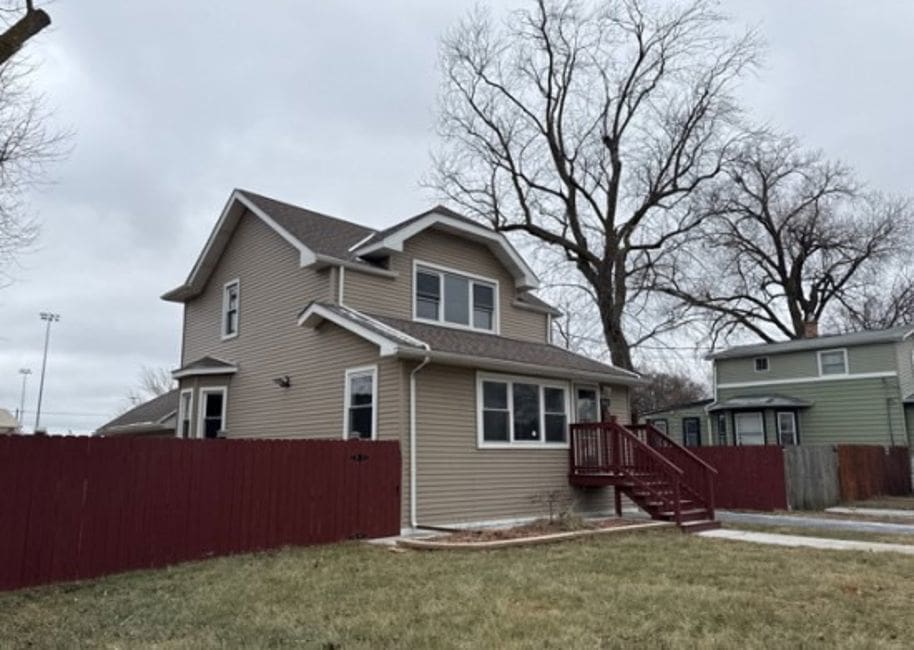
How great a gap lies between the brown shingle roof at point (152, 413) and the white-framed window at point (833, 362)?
22.6 m

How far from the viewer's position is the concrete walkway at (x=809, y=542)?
9.66 m

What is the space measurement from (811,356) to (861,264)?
38.4ft

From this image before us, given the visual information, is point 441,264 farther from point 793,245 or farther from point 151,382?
point 151,382

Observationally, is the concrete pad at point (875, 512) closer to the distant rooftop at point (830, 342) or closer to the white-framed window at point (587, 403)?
the white-framed window at point (587, 403)

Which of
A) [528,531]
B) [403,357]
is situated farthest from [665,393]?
[403,357]

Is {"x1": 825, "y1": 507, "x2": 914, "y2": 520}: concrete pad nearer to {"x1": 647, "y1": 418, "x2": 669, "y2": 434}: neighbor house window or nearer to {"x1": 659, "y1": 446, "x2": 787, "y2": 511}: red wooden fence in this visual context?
{"x1": 659, "y1": 446, "x2": 787, "y2": 511}: red wooden fence

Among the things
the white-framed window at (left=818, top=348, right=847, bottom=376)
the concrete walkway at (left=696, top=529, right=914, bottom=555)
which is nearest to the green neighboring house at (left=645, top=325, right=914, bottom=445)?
the white-framed window at (left=818, top=348, right=847, bottom=376)

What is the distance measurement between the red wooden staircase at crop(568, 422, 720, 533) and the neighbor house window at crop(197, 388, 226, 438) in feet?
25.8

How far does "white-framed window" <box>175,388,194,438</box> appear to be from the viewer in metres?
15.8

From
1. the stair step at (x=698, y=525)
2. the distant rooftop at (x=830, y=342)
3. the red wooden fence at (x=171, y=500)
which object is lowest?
the stair step at (x=698, y=525)

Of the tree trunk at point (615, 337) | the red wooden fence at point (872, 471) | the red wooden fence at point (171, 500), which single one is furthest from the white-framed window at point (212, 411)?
the red wooden fence at point (872, 471)

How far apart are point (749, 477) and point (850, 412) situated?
10.9 meters

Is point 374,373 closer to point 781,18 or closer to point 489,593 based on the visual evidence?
point 489,593

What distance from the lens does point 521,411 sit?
44.8 ft
